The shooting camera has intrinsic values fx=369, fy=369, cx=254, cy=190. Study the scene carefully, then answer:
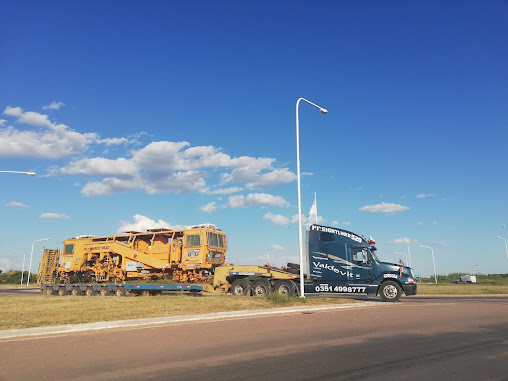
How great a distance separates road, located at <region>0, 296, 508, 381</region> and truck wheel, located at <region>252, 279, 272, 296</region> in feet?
30.8

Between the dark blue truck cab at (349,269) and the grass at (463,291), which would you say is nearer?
the dark blue truck cab at (349,269)

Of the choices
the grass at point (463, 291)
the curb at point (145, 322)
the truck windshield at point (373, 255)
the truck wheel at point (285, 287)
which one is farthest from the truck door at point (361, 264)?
the grass at point (463, 291)

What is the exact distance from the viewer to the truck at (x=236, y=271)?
2016 centimetres

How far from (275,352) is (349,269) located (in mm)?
13977

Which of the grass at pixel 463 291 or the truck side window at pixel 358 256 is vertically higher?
the truck side window at pixel 358 256

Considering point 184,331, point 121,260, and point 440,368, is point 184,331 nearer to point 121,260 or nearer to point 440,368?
point 440,368

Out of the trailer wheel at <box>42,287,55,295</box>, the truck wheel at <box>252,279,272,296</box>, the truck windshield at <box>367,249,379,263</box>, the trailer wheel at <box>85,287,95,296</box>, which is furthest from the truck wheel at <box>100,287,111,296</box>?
the truck windshield at <box>367,249,379,263</box>

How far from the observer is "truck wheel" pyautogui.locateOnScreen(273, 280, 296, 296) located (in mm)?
20766

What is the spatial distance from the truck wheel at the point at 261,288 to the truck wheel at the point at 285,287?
0.47 meters

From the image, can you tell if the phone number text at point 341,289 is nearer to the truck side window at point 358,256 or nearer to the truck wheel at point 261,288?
the truck side window at point 358,256

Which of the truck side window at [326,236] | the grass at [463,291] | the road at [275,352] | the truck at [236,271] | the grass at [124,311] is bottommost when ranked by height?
the road at [275,352]

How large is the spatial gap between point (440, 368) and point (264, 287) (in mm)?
15269

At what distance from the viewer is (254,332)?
32.6 feet

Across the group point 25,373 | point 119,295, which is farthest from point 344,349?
point 119,295
